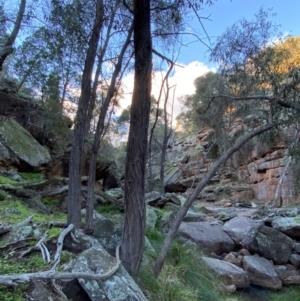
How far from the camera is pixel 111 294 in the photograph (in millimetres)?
2477

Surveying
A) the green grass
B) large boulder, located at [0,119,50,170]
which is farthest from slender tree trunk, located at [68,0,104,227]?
large boulder, located at [0,119,50,170]

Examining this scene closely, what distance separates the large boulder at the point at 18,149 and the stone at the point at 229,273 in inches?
224

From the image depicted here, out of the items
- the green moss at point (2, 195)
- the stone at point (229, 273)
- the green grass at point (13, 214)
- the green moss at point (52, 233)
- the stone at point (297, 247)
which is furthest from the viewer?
the stone at point (297, 247)

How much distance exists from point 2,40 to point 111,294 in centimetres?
841

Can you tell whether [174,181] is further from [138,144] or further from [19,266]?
[19,266]

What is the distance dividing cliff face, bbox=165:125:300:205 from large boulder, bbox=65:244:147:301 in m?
9.98

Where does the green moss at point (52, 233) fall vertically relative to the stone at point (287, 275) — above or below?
above

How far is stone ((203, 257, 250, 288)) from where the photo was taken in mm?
5965

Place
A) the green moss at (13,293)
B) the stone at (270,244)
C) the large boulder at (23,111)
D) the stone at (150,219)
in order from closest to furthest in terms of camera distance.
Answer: the green moss at (13,293) → the stone at (150,219) → the stone at (270,244) → the large boulder at (23,111)

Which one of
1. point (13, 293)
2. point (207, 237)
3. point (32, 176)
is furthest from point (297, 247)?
point (13, 293)

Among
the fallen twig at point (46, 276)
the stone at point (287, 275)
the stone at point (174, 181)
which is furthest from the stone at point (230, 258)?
the stone at point (174, 181)

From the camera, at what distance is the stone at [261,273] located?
665 centimetres

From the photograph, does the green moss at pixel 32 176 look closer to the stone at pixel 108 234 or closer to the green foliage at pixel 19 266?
the stone at pixel 108 234

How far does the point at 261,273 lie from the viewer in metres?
6.79
